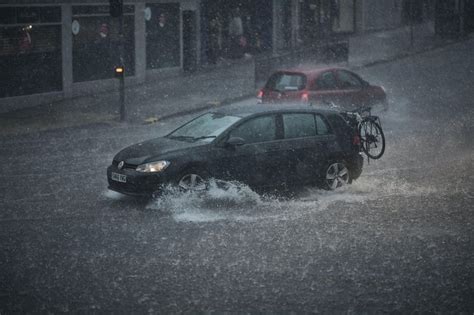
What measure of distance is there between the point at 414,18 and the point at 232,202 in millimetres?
41565

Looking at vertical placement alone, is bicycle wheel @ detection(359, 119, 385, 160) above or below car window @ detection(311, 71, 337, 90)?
below

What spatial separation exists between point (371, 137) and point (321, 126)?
8.66 feet

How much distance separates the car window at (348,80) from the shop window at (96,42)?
28.1 ft

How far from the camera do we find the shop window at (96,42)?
25547 mm

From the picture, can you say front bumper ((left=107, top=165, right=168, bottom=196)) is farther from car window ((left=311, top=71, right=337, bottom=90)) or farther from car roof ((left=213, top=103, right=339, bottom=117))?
car window ((left=311, top=71, right=337, bottom=90))

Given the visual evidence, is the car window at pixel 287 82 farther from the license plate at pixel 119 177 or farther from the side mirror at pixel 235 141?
the license plate at pixel 119 177

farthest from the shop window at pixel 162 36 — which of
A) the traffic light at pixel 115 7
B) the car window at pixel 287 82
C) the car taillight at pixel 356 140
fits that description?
the car taillight at pixel 356 140

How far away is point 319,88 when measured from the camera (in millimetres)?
19359

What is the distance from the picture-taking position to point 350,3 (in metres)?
45.0

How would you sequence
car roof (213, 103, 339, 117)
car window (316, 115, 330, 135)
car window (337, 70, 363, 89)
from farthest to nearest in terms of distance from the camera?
car window (337, 70, 363, 89) → car window (316, 115, 330, 135) → car roof (213, 103, 339, 117)

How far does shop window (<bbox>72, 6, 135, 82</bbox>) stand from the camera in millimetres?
25547

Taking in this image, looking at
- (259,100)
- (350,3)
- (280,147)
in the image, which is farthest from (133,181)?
(350,3)

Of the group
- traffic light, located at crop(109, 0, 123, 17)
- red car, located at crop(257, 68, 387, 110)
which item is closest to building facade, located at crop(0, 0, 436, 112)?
traffic light, located at crop(109, 0, 123, 17)

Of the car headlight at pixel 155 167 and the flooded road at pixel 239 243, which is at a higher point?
the car headlight at pixel 155 167
